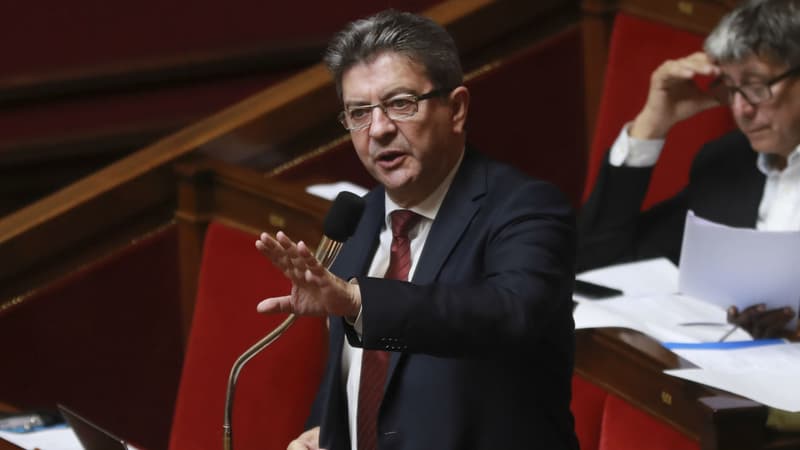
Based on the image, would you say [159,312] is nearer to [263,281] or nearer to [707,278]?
[263,281]

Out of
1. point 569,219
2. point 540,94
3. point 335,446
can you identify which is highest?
point 540,94

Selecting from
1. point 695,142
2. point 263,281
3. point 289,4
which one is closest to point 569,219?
point 263,281

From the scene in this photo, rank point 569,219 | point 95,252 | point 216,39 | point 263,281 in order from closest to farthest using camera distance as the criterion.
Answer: point 569,219, point 263,281, point 95,252, point 216,39

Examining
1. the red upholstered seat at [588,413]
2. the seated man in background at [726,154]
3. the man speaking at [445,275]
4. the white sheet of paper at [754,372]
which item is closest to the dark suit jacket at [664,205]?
the seated man in background at [726,154]

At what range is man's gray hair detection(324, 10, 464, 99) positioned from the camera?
43.3 inches

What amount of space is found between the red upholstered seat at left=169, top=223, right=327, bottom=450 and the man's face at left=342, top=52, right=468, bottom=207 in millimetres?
369

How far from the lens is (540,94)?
87.0 inches

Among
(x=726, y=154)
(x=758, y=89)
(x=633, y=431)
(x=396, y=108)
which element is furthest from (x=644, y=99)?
(x=396, y=108)

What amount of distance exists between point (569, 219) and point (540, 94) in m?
1.18

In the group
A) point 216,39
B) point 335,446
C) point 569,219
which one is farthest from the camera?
point 216,39

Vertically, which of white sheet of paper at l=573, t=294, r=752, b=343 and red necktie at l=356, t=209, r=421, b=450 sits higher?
white sheet of paper at l=573, t=294, r=752, b=343

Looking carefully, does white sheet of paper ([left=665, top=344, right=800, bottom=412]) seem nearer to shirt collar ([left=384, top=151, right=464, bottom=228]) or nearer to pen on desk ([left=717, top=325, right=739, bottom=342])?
pen on desk ([left=717, top=325, right=739, bottom=342])

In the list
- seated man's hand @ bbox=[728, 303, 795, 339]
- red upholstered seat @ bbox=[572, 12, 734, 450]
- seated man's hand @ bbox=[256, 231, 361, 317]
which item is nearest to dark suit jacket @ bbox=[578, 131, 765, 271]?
red upholstered seat @ bbox=[572, 12, 734, 450]

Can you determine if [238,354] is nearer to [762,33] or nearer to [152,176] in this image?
[152,176]
